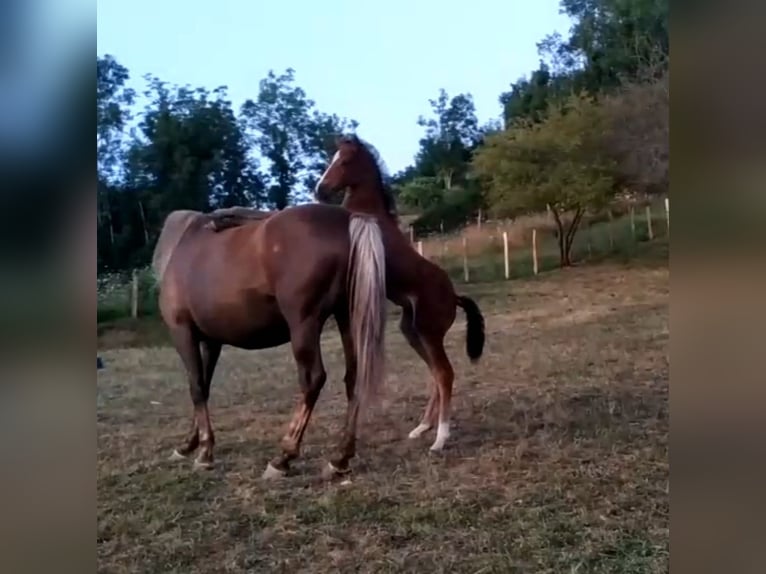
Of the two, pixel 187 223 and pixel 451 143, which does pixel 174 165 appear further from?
pixel 451 143

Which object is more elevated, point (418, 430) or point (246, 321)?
point (246, 321)

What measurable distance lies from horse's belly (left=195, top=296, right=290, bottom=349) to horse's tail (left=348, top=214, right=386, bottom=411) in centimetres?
16

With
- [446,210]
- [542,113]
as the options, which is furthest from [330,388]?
[542,113]

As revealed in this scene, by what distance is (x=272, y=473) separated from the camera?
6.66 feet

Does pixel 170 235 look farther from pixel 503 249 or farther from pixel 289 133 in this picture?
pixel 503 249

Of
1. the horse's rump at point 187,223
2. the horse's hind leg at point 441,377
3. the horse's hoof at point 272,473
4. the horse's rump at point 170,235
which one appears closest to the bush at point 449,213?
the horse's hind leg at point 441,377

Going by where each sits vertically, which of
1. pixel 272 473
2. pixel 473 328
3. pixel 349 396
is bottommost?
pixel 272 473

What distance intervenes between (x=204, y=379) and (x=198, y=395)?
0.04 metres

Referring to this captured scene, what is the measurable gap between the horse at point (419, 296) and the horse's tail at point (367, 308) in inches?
1.0

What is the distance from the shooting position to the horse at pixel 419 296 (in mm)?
2031

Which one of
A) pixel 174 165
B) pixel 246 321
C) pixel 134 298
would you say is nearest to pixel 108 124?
pixel 174 165

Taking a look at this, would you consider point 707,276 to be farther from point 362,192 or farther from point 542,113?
point 362,192

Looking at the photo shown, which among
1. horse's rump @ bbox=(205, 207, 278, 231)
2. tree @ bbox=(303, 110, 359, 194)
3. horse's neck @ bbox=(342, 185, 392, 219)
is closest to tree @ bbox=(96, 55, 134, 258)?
horse's rump @ bbox=(205, 207, 278, 231)

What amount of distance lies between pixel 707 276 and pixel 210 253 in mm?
1049
